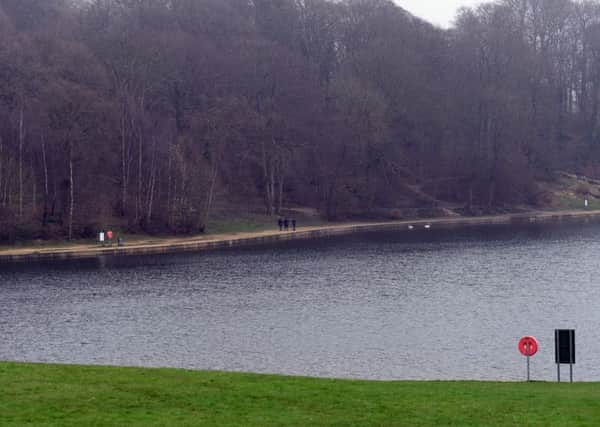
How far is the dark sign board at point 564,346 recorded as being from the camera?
907 inches

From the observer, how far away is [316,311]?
37625 millimetres

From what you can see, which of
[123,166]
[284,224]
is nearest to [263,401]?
[123,166]

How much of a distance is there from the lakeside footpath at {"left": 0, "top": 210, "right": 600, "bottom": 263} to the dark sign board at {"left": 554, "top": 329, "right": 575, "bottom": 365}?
1565 inches

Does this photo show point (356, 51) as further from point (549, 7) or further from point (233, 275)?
point (233, 275)

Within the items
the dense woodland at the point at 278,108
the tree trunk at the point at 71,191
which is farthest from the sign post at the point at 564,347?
the dense woodland at the point at 278,108

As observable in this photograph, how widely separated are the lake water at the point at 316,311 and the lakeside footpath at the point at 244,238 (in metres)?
3.10

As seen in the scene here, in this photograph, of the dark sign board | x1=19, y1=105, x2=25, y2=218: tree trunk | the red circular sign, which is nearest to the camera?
the dark sign board

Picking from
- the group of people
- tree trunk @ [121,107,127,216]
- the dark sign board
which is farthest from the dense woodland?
the dark sign board

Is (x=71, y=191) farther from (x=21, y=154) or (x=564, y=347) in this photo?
(x=564, y=347)

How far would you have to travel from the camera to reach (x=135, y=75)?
7806 centimetres

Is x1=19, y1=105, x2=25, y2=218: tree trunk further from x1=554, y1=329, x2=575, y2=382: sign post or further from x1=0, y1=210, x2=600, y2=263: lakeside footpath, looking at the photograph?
x1=554, y1=329, x2=575, y2=382: sign post

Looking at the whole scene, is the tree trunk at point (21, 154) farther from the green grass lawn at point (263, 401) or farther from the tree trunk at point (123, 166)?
the green grass lawn at point (263, 401)

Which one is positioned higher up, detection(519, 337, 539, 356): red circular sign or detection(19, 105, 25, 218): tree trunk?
detection(19, 105, 25, 218): tree trunk

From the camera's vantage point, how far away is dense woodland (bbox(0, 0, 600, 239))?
67875 mm
